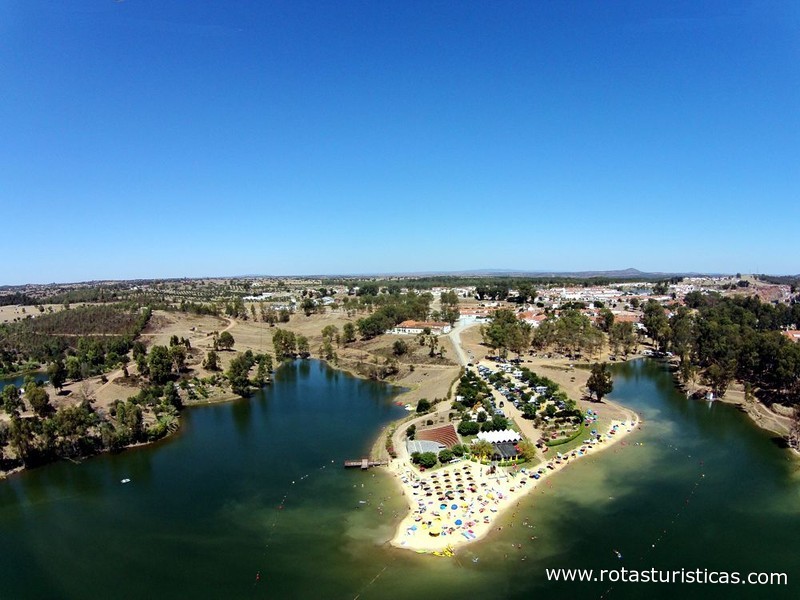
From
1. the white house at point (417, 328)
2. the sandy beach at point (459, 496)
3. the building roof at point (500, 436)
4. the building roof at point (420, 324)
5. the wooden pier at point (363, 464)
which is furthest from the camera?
the building roof at point (420, 324)

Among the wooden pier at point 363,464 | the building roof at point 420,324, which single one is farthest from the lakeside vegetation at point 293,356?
the wooden pier at point 363,464

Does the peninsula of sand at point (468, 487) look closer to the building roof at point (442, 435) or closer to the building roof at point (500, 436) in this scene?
the building roof at point (442, 435)

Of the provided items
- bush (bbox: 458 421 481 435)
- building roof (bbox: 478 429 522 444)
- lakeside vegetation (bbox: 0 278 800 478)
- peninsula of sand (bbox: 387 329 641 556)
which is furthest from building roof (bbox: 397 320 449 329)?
building roof (bbox: 478 429 522 444)

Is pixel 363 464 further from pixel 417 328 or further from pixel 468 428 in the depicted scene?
pixel 417 328

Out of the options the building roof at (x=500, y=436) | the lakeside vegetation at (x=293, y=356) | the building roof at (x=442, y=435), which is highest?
the lakeside vegetation at (x=293, y=356)

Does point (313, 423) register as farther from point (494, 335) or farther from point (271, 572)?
point (494, 335)
